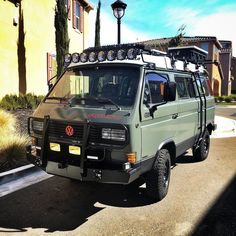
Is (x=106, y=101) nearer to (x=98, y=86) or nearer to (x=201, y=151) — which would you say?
(x=98, y=86)

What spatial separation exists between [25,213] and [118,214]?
53.2 inches

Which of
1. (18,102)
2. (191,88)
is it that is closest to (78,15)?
(18,102)

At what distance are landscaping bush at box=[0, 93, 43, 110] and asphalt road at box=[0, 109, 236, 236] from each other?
21.6 ft

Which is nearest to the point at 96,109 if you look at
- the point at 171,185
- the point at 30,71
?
the point at 171,185

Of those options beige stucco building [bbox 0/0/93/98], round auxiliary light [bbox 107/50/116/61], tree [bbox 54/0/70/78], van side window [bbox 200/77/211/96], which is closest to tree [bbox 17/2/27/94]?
beige stucco building [bbox 0/0/93/98]

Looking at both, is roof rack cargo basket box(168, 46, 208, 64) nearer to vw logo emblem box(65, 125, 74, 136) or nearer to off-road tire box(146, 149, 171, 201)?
off-road tire box(146, 149, 171, 201)

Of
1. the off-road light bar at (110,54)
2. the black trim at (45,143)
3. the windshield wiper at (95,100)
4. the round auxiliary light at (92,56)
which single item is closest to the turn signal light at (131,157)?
the windshield wiper at (95,100)

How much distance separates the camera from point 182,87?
636cm

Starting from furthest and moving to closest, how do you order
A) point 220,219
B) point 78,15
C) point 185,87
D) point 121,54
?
1. point 78,15
2. point 185,87
3. point 121,54
4. point 220,219

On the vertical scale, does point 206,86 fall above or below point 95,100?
above

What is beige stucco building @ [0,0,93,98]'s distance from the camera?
1273 cm

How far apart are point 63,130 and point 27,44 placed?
10528 mm

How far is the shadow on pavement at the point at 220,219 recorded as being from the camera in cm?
418

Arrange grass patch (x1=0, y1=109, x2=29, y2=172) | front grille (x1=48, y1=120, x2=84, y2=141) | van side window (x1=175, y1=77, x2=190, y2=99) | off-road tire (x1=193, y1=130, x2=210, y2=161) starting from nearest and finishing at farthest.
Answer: front grille (x1=48, y1=120, x2=84, y2=141) → van side window (x1=175, y1=77, x2=190, y2=99) → grass patch (x1=0, y1=109, x2=29, y2=172) → off-road tire (x1=193, y1=130, x2=210, y2=161)
